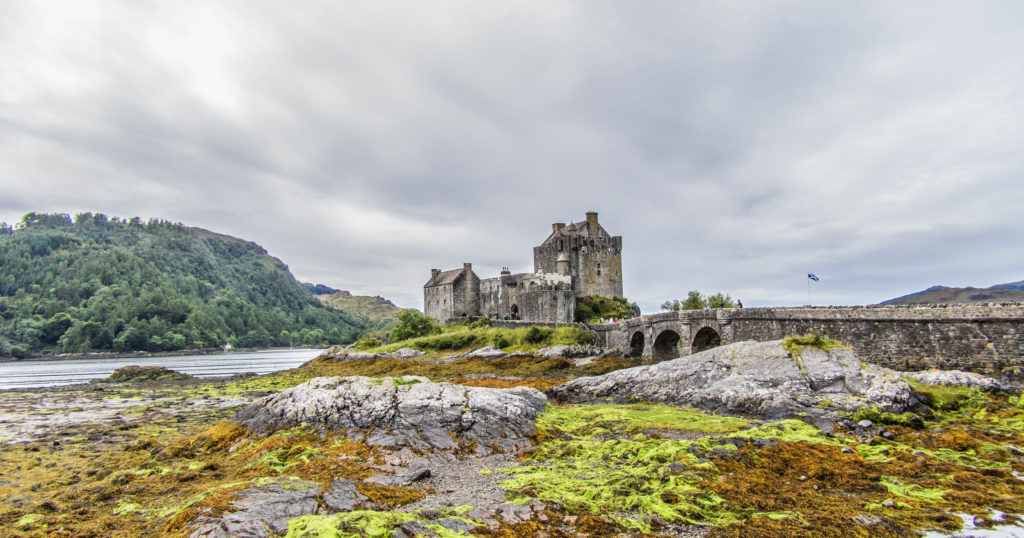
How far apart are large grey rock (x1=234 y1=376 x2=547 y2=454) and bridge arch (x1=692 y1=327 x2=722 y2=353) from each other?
15.9m

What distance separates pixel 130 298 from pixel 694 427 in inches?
5355

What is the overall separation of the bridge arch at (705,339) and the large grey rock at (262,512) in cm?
2312

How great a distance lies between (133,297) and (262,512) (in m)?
138

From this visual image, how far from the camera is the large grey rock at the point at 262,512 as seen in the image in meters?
6.50

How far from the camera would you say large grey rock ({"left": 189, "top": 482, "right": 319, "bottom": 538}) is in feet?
21.3

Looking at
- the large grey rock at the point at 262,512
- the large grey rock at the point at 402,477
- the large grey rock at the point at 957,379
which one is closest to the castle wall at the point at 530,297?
the large grey rock at the point at 957,379

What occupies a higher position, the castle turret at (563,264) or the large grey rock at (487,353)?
the castle turret at (563,264)

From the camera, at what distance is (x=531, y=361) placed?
3541 centimetres

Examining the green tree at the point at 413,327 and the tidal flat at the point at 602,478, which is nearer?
the tidal flat at the point at 602,478

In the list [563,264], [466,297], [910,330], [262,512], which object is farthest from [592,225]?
[262,512]

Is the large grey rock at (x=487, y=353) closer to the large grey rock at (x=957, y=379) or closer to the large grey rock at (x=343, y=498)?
the large grey rock at (x=957, y=379)

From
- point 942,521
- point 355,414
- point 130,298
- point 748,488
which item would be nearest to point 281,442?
point 355,414

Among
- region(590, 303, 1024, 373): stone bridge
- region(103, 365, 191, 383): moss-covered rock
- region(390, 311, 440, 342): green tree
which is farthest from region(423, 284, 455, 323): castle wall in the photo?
region(590, 303, 1024, 373): stone bridge

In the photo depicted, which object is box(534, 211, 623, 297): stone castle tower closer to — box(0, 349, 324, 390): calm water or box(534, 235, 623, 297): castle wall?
box(534, 235, 623, 297): castle wall
